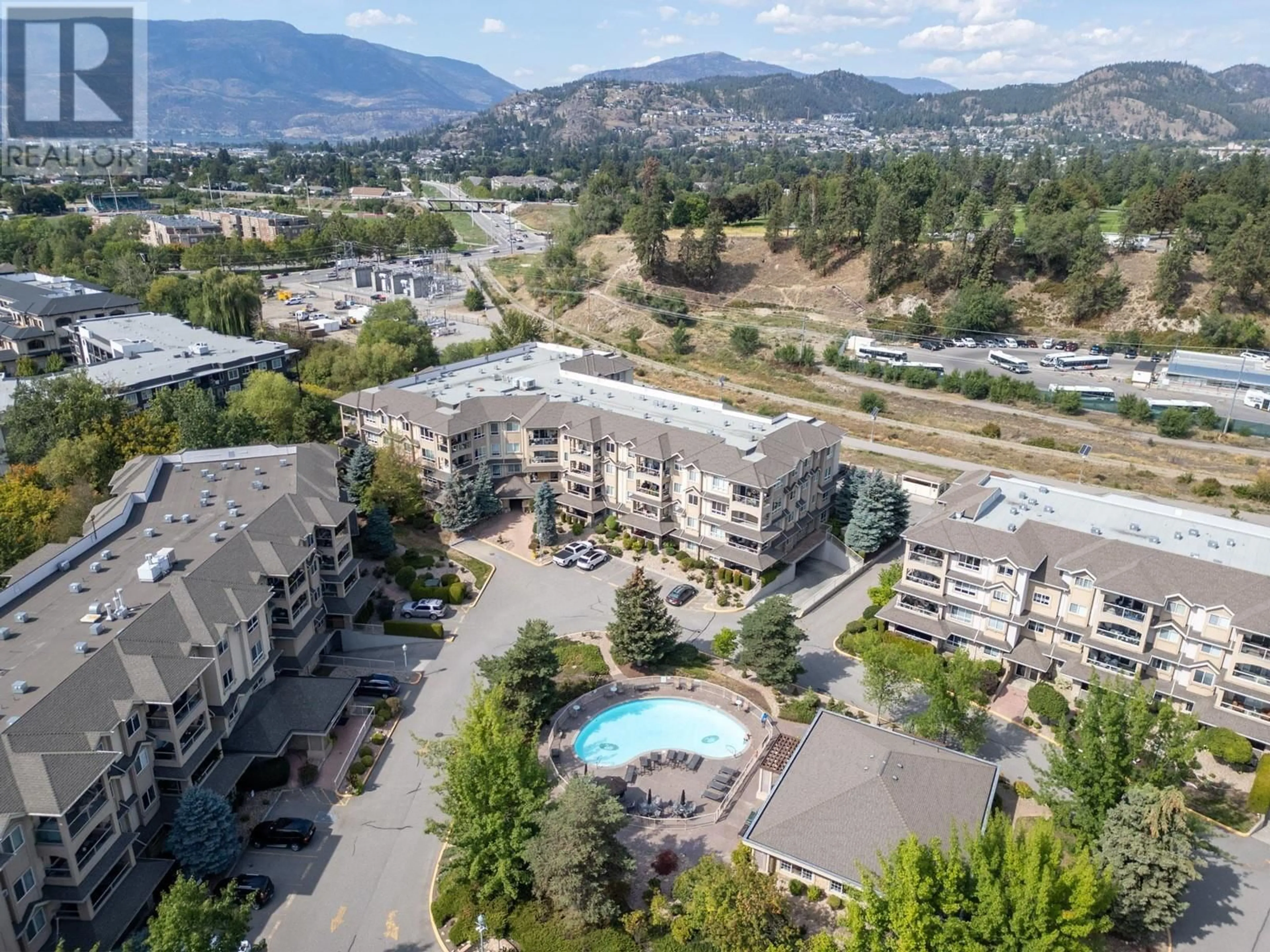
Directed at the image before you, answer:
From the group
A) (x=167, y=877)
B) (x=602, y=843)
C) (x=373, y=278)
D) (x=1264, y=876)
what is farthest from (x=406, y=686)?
(x=373, y=278)

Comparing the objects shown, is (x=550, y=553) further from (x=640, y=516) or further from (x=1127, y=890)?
(x=1127, y=890)

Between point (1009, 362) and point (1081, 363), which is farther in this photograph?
point (1009, 362)

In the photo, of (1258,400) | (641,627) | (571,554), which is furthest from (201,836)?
(1258,400)

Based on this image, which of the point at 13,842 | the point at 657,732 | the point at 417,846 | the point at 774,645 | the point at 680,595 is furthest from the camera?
the point at 680,595

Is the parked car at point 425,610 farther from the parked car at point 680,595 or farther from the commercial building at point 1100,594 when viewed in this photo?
the commercial building at point 1100,594

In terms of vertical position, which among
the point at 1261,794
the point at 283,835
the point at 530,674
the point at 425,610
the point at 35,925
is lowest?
the point at 283,835

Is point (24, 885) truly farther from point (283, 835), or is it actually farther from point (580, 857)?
point (580, 857)

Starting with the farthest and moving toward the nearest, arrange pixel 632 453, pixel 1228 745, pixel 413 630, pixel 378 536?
pixel 632 453 < pixel 378 536 < pixel 413 630 < pixel 1228 745
